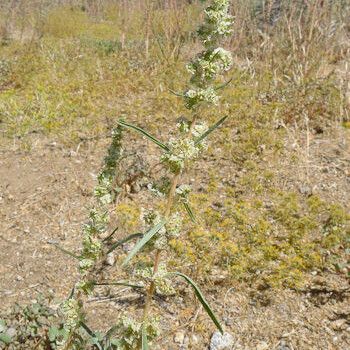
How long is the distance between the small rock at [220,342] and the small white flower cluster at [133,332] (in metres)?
1.12

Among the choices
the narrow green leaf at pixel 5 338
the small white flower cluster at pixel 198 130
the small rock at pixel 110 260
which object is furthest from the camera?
the small rock at pixel 110 260

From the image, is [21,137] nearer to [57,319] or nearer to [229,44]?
[57,319]

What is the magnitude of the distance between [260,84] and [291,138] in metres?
1.51

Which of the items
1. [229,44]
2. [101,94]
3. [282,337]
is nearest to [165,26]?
[229,44]

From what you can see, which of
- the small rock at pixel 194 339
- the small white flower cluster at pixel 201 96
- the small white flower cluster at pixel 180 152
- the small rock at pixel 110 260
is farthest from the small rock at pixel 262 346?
the small white flower cluster at pixel 201 96

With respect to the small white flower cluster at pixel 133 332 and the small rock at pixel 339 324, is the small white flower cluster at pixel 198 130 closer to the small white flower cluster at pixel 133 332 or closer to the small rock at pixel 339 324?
the small white flower cluster at pixel 133 332

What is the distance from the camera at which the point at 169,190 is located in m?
1.22

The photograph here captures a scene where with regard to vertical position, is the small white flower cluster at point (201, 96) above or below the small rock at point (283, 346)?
above

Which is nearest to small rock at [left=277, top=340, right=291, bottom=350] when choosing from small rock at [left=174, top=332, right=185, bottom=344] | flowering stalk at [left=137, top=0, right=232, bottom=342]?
small rock at [left=174, top=332, right=185, bottom=344]

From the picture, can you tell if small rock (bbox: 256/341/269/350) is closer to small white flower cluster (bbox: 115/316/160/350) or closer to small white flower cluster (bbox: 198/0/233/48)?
small white flower cluster (bbox: 115/316/160/350)

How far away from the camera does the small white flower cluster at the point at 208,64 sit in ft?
3.58

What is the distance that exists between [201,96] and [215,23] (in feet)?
0.57

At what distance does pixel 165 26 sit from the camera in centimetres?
650

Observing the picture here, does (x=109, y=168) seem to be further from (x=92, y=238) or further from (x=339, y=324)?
(x=339, y=324)
